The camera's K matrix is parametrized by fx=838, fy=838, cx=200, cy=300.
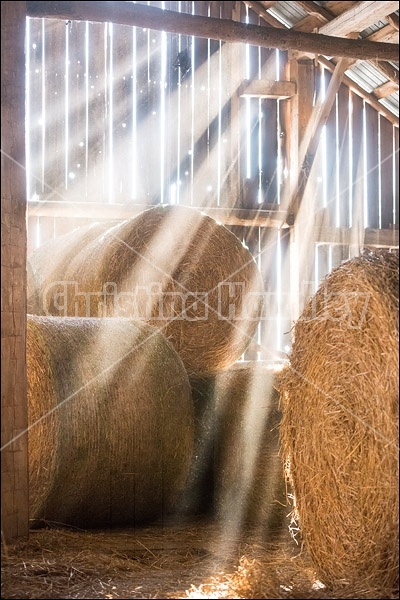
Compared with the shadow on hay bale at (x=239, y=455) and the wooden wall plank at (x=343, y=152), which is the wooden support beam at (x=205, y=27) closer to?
the shadow on hay bale at (x=239, y=455)

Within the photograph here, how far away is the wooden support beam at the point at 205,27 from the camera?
417 centimetres

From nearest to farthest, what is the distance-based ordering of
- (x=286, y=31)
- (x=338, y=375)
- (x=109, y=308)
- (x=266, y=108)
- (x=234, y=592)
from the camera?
(x=234, y=592) → (x=338, y=375) → (x=286, y=31) → (x=109, y=308) → (x=266, y=108)

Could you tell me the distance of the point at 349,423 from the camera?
11.7 ft

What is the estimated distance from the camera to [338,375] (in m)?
3.64

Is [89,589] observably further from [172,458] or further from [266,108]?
[266,108]

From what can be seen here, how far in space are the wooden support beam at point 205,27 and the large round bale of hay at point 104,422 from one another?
1.62 meters

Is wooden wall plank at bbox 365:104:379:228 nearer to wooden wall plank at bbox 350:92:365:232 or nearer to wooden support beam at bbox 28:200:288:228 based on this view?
wooden wall plank at bbox 350:92:365:232

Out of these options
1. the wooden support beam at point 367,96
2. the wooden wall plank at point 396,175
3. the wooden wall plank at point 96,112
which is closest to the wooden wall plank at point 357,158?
the wooden support beam at point 367,96

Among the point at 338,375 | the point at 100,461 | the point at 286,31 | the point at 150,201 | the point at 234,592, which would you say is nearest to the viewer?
the point at 234,592

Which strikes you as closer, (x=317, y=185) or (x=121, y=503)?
(x=121, y=503)

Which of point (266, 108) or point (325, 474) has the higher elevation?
point (266, 108)

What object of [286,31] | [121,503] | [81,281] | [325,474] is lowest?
[121,503]

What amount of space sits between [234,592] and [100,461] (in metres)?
1.41

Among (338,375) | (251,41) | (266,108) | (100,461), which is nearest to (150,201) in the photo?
(266,108)
